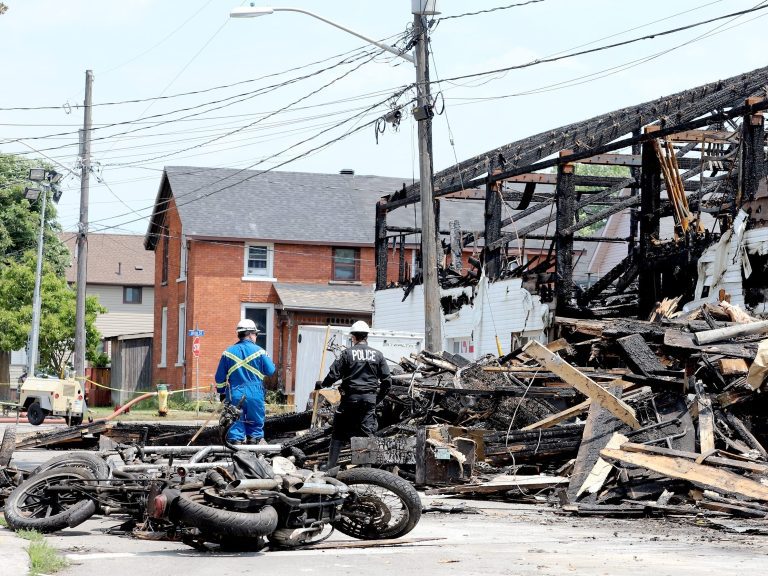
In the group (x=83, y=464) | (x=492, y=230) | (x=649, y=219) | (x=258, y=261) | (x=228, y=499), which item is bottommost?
(x=228, y=499)

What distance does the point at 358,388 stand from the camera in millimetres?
13789

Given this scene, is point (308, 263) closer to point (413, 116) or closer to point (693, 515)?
point (413, 116)

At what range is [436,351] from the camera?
21.2m

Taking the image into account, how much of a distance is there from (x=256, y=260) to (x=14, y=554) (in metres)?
40.2

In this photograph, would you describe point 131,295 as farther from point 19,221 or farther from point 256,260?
point 256,260

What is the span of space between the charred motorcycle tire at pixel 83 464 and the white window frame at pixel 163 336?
41105 millimetres

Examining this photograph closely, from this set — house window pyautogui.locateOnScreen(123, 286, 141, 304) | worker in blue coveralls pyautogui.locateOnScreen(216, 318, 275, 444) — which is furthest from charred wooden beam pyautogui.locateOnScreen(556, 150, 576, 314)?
house window pyautogui.locateOnScreen(123, 286, 141, 304)

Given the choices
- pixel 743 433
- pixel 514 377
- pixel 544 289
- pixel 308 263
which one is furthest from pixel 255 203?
pixel 743 433

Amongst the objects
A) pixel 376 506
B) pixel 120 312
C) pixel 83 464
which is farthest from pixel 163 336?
pixel 376 506

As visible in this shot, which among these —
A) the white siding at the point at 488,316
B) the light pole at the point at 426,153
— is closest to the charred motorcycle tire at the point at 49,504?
the light pole at the point at 426,153

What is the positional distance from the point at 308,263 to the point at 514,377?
31.7 m

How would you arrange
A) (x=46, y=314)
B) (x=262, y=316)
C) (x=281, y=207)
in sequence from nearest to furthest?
(x=262, y=316)
(x=281, y=207)
(x=46, y=314)

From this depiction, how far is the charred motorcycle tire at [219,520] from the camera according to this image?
8570 mm

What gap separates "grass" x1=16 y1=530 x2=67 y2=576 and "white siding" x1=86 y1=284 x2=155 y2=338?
198 ft
